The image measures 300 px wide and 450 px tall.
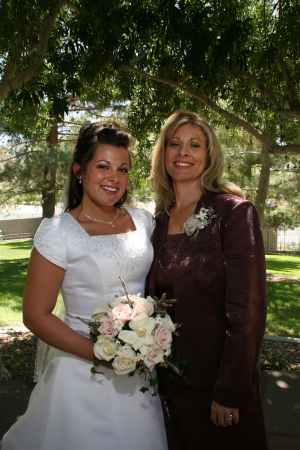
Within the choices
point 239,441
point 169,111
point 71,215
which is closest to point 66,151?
point 169,111

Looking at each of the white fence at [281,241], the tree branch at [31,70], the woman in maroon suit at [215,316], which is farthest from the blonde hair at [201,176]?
the white fence at [281,241]

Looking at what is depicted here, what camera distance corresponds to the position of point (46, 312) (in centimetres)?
202

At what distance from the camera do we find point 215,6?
468 centimetres

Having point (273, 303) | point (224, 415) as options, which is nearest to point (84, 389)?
point (224, 415)

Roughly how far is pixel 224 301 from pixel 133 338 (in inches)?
24.7

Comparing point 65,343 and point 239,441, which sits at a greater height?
point 65,343

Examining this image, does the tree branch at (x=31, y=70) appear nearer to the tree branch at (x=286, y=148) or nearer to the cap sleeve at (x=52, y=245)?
the cap sleeve at (x=52, y=245)

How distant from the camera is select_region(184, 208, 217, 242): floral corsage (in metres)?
2.22

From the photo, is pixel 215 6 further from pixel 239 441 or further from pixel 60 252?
pixel 239 441

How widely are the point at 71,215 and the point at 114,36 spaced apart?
3.25 m

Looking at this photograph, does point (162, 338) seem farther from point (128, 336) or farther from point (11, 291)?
point (11, 291)

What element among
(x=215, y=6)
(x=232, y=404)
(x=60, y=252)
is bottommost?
(x=232, y=404)

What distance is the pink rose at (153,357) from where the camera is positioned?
5.90 ft

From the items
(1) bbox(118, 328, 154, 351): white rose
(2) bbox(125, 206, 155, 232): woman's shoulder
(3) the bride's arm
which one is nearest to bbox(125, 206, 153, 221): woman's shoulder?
(2) bbox(125, 206, 155, 232): woman's shoulder
